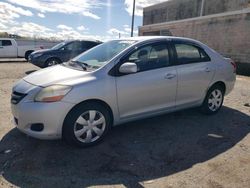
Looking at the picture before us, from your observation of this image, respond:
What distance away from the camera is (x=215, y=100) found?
228 inches

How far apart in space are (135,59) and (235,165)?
→ 2.20m

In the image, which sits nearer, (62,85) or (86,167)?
(86,167)

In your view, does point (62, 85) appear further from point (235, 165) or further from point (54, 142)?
point (235, 165)

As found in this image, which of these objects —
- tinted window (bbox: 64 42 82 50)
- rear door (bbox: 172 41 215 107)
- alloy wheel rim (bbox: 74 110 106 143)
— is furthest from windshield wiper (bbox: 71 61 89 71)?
tinted window (bbox: 64 42 82 50)

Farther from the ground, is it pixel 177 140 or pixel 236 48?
pixel 236 48

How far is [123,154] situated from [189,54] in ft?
7.98

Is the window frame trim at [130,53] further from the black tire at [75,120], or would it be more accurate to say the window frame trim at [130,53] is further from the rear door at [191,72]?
the black tire at [75,120]

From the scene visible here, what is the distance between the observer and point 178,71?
4.91m

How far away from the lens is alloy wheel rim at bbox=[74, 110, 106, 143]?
156 inches

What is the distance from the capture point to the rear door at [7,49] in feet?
63.1

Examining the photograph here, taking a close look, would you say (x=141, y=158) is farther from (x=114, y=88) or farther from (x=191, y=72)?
(x=191, y=72)

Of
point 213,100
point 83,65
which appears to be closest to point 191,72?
point 213,100

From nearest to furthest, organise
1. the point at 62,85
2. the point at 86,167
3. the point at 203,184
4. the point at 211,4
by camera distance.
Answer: the point at 203,184 < the point at 86,167 < the point at 62,85 < the point at 211,4

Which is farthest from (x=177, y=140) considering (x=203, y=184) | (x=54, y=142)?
(x=54, y=142)
